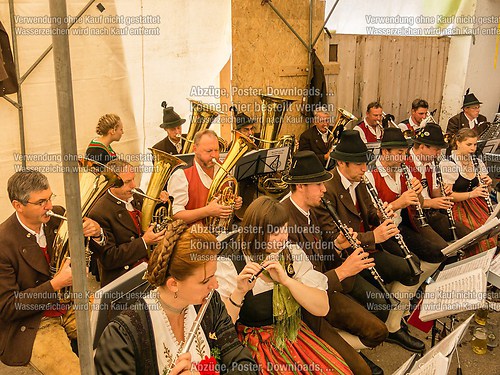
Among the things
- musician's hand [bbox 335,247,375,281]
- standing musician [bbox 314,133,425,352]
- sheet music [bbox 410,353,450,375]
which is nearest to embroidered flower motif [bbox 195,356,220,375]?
sheet music [bbox 410,353,450,375]

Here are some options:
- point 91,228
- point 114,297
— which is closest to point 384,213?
point 91,228

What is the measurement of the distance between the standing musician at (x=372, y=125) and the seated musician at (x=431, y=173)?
227 centimetres

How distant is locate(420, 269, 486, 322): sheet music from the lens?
9.61ft

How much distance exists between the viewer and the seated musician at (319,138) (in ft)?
23.6

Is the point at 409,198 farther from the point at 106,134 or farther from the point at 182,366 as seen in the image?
the point at 106,134

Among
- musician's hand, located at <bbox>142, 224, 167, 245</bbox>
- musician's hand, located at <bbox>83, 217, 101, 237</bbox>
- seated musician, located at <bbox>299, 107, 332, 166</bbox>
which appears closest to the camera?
musician's hand, located at <bbox>83, 217, 101, 237</bbox>

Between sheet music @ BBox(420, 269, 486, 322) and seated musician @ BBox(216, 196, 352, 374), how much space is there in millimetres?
730

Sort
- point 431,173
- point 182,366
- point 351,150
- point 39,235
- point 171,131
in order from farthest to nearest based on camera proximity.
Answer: point 171,131 < point 431,173 < point 351,150 < point 39,235 < point 182,366

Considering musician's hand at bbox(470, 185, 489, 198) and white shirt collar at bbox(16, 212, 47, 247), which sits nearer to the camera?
white shirt collar at bbox(16, 212, 47, 247)

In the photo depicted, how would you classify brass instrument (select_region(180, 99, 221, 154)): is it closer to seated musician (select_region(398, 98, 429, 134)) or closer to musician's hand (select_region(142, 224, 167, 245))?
musician's hand (select_region(142, 224, 167, 245))

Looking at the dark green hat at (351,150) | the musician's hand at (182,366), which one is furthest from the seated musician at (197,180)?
the musician's hand at (182,366)

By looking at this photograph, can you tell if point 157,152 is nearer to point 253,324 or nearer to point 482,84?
point 253,324

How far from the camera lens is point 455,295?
310 cm

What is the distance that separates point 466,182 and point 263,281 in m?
3.61
